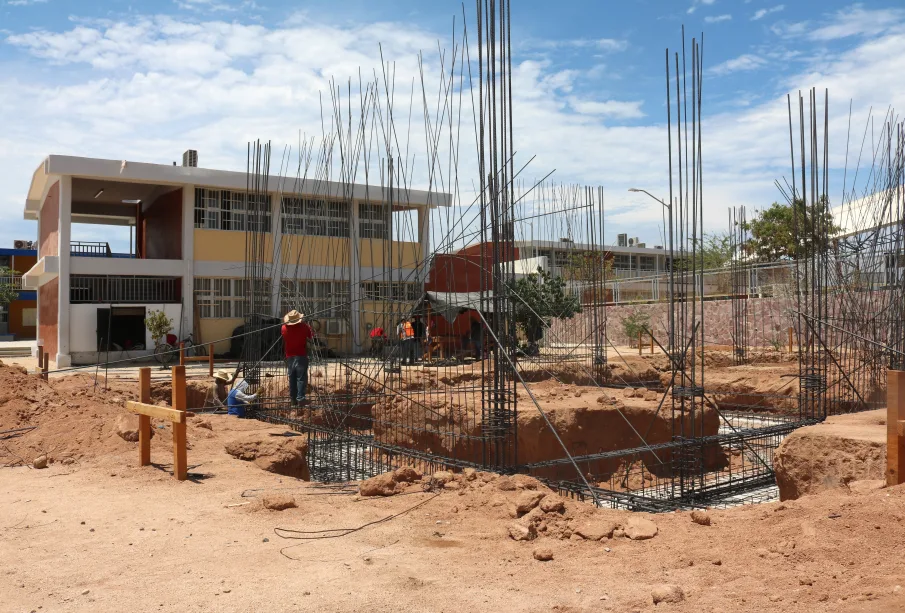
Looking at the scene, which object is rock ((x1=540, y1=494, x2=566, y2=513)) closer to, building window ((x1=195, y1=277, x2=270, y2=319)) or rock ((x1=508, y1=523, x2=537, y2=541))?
rock ((x1=508, y1=523, x2=537, y2=541))

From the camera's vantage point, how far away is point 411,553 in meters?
4.48

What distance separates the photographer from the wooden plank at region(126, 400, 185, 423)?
20.7 feet

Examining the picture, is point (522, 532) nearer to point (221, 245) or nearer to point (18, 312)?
point (221, 245)

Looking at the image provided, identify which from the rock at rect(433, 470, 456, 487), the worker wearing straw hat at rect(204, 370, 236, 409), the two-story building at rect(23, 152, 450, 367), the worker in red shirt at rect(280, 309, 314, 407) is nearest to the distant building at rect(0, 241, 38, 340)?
the two-story building at rect(23, 152, 450, 367)

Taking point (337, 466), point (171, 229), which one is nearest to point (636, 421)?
point (337, 466)

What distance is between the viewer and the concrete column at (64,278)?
20.9 metres

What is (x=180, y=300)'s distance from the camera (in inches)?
912

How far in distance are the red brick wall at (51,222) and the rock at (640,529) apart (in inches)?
845

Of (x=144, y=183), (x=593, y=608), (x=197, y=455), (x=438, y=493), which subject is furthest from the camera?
(x=144, y=183)

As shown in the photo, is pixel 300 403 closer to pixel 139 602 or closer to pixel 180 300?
pixel 139 602

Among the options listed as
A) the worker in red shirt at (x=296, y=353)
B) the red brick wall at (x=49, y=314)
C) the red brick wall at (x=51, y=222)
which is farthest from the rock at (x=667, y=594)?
the red brick wall at (x=51, y=222)

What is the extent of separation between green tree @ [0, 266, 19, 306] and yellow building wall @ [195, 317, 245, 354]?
23250 mm

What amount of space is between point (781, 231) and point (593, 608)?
3259 centimetres

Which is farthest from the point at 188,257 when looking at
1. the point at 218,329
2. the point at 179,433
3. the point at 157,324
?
the point at 179,433
